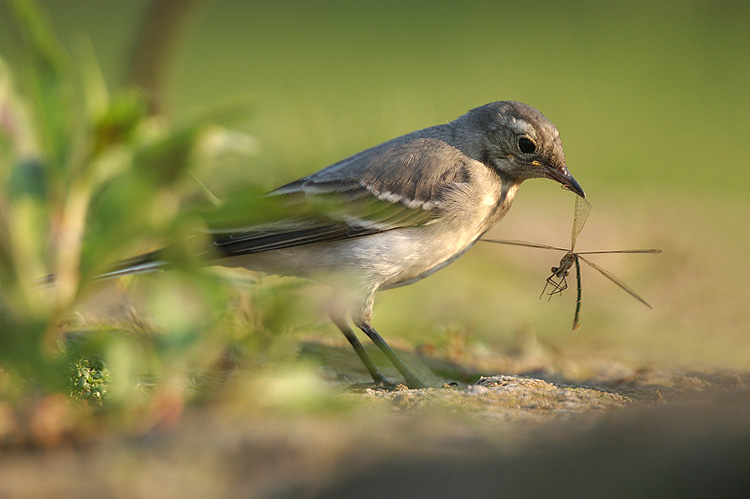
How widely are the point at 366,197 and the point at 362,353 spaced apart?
3.10 feet

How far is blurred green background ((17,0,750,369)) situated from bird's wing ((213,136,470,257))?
2.02ft

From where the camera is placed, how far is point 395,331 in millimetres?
5988

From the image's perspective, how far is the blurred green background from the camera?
23.3 feet

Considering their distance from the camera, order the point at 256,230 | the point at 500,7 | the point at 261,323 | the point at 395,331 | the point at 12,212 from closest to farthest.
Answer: the point at 12,212 < the point at 261,323 < the point at 256,230 < the point at 395,331 < the point at 500,7

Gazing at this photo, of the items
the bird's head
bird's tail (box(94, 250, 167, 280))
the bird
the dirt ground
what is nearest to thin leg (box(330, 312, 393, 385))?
the bird

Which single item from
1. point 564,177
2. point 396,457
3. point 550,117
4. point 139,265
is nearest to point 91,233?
point 139,265

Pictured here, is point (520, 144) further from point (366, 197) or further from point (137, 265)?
point (137, 265)

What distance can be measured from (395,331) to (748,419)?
12.2 ft

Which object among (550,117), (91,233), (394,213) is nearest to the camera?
(91,233)

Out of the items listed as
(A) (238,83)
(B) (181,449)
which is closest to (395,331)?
(B) (181,449)

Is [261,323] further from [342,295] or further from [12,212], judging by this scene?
[12,212]

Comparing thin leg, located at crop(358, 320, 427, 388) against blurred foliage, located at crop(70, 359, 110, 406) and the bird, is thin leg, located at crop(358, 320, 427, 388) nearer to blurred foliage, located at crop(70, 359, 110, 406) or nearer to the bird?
the bird

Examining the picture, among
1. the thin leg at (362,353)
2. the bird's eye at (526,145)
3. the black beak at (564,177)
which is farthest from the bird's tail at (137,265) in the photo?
the black beak at (564,177)

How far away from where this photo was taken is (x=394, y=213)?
4.57m
